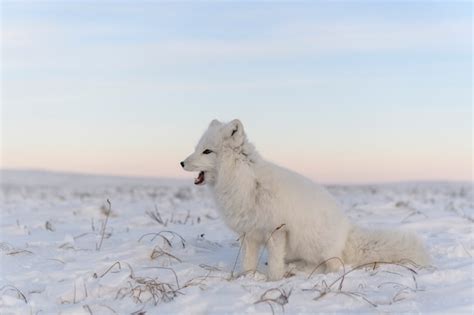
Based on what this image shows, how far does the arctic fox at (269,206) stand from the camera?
5.03 meters

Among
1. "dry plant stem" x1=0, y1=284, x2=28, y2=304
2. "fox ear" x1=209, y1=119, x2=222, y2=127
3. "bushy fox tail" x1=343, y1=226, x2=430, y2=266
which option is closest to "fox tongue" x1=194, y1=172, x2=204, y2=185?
"fox ear" x1=209, y1=119, x2=222, y2=127

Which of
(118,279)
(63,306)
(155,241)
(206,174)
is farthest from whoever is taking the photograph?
(155,241)

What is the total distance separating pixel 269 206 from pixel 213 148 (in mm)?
694

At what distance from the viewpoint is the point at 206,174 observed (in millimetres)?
5281

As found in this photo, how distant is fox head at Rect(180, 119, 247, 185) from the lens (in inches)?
202

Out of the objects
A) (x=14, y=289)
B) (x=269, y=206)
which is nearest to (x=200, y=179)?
(x=269, y=206)

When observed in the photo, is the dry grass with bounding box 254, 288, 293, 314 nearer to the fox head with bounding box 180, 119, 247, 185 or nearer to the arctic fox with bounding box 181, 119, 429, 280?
the arctic fox with bounding box 181, 119, 429, 280

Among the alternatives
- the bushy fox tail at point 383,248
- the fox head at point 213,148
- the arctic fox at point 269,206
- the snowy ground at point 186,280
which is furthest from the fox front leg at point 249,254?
the bushy fox tail at point 383,248

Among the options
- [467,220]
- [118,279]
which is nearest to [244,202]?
[118,279]

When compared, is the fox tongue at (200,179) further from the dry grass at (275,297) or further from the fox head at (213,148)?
the dry grass at (275,297)

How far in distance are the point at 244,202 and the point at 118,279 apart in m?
1.24

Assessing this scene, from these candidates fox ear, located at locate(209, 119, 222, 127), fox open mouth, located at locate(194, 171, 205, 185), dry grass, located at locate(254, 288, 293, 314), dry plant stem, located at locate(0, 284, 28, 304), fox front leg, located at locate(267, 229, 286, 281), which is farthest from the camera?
fox ear, located at locate(209, 119, 222, 127)

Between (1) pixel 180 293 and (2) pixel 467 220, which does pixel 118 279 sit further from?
(2) pixel 467 220

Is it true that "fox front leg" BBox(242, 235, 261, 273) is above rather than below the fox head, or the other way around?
below
